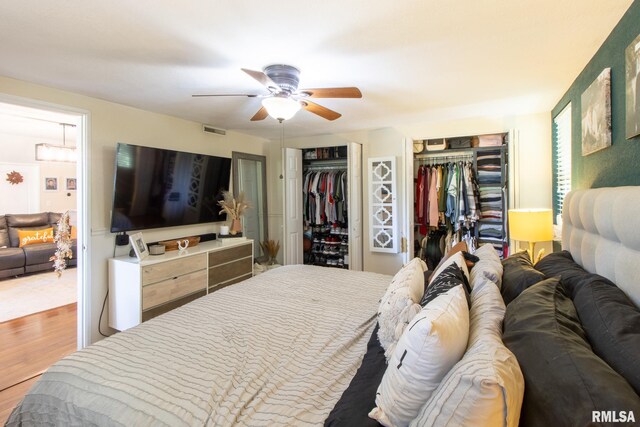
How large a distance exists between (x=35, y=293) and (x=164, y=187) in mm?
2681

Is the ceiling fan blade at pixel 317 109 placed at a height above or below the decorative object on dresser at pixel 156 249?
above

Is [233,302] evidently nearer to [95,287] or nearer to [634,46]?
[95,287]

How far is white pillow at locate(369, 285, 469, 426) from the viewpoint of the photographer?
0.81m

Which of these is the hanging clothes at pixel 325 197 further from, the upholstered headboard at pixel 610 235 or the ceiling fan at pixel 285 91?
the upholstered headboard at pixel 610 235

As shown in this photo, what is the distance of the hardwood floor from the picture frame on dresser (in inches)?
39.4

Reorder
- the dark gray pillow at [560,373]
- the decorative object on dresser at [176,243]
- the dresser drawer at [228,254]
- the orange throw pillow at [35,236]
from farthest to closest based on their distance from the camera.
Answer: the orange throw pillow at [35,236] → the dresser drawer at [228,254] → the decorative object on dresser at [176,243] → the dark gray pillow at [560,373]

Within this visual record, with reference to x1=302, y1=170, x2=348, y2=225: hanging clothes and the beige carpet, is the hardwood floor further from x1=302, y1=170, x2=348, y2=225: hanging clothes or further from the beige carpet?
x1=302, y1=170, x2=348, y2=225: hanging clothes

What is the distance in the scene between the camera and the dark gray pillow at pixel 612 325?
73 centimetres

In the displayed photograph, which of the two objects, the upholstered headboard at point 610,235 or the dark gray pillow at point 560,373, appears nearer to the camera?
the dark gray pillow at point 560,373

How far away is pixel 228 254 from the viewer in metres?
3.53

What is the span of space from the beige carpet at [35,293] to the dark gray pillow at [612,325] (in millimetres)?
4783

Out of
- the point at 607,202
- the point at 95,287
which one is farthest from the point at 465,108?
the point at 95,287

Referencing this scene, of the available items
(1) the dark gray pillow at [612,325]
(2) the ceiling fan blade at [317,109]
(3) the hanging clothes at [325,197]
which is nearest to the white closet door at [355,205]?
(3) the hanging clothes at [325,197]

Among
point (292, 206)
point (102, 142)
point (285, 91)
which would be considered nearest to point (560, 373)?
point (285, 91)
